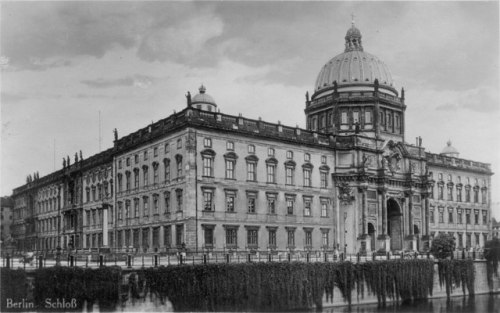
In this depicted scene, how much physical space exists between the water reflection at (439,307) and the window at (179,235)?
14.9m

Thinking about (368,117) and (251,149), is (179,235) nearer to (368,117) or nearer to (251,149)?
(251,149)

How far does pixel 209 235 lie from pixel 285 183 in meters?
10.8

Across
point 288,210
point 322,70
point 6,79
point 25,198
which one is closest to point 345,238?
point 288,210

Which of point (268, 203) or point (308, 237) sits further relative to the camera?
point (308, 237)

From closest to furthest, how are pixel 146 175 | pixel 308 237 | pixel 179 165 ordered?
pixel 179 165, pixel 146 175, pixel 308 237

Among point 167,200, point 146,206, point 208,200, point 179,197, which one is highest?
point 179,197

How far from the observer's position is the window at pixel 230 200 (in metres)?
56.8

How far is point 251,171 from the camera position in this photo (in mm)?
59219

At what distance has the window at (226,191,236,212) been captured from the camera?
56759 millimetres

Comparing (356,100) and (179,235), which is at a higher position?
(356,100)

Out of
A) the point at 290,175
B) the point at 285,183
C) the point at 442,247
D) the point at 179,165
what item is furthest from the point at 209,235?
the point at 442,247

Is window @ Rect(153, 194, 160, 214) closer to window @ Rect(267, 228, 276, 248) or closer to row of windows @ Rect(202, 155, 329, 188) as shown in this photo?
row of windows @ Rect(202, 155, 329, 188)

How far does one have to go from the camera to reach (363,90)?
250ft

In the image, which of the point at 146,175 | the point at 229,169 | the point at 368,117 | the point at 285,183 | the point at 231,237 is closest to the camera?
the point at 231,237
